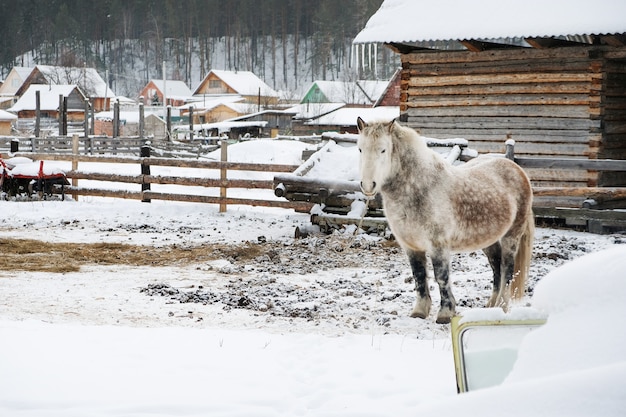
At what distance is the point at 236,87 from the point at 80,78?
16640 mm

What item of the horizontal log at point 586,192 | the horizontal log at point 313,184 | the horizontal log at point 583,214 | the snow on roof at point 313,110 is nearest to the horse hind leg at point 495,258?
the horizontal log at point 313,184

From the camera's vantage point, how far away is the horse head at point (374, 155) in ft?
20.5

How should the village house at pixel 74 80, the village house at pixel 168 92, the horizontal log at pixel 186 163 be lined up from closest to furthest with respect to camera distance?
the horizontal log at pixel 186 163 < the village house at pixel 74 80 < the village house at pixel 168 92

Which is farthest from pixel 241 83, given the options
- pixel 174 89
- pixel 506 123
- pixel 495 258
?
pixel 495 258

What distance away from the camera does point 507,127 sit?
47.4ft

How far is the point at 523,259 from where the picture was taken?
708 centimetres

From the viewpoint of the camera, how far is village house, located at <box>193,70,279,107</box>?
268ft

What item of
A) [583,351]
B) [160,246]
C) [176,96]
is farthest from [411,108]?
[176,96]

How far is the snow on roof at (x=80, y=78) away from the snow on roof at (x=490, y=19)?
65445 mm

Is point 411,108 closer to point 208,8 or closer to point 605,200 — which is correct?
point 605,200

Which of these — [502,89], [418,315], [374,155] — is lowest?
[418,315]

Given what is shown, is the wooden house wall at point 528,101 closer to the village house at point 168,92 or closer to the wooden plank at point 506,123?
the wooden plank at point 506,123

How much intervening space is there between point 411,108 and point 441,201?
9.26 meters

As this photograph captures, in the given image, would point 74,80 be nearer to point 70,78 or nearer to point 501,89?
point 70,78
